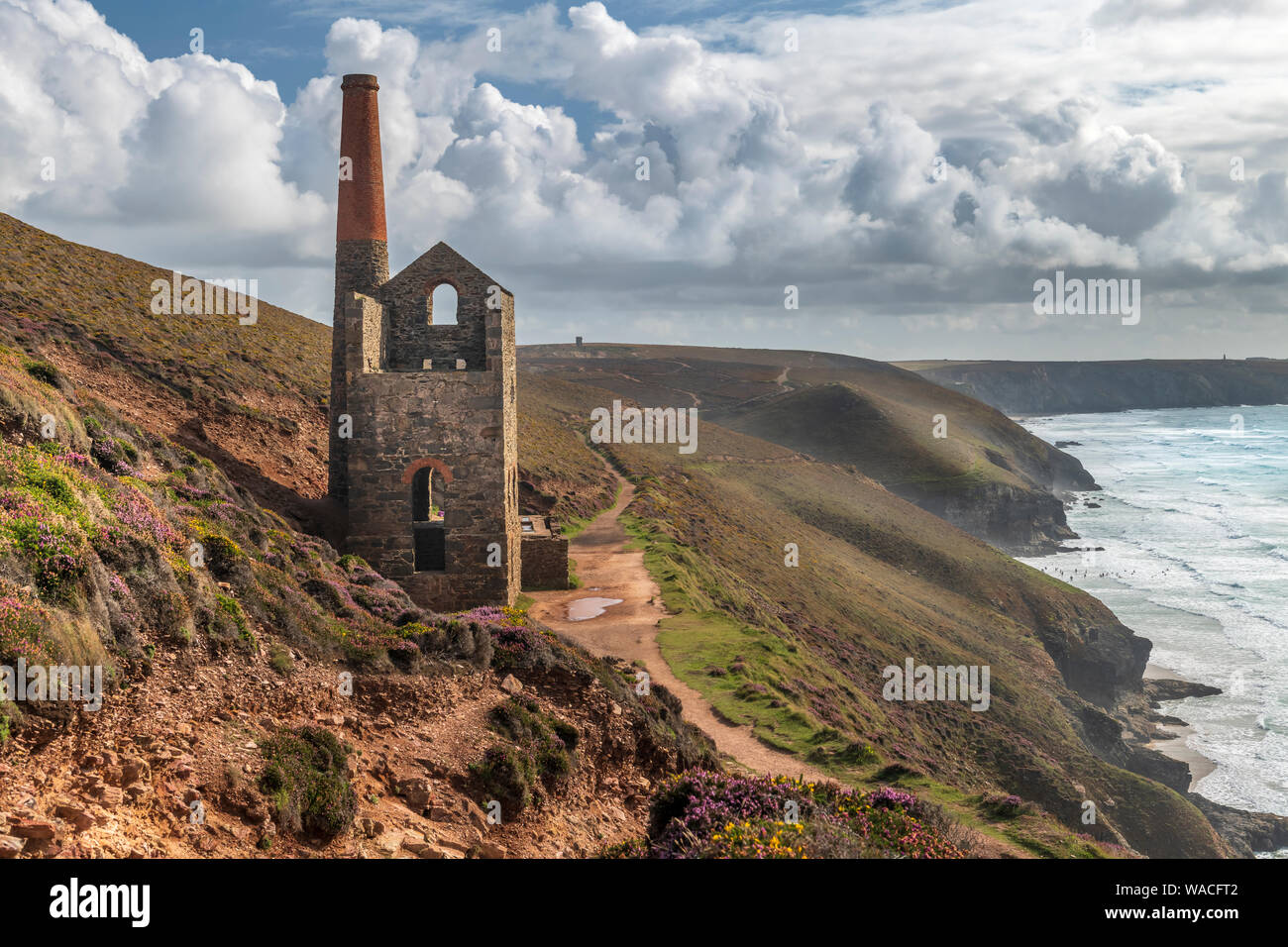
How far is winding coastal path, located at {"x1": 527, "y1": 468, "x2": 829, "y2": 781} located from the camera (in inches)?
757

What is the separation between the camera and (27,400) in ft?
43.4

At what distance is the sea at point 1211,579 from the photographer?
38.5m

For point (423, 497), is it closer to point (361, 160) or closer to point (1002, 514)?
point (361, 160)

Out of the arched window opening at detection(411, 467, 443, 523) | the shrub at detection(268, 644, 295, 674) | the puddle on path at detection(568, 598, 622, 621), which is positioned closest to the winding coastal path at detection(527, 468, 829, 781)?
the puddle on path at detection(568, 598, 622, 621)

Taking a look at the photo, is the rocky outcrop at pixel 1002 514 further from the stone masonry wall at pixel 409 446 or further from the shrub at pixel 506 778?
the shrub at pixel 506 778

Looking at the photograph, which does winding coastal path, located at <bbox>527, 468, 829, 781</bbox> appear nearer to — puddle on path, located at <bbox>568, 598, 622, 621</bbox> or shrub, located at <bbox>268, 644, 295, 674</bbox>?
puddle on path, located at <bbox>568, 598, 622, 621</bbox>

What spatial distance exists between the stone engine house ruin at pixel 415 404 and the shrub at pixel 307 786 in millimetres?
14268

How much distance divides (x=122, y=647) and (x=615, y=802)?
276 inches

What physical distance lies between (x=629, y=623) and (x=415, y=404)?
8633mm

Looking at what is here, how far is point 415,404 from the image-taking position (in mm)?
24359

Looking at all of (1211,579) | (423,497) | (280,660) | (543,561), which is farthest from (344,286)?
(1211,579)

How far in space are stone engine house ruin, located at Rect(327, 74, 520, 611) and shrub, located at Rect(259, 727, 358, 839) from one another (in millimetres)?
14268
